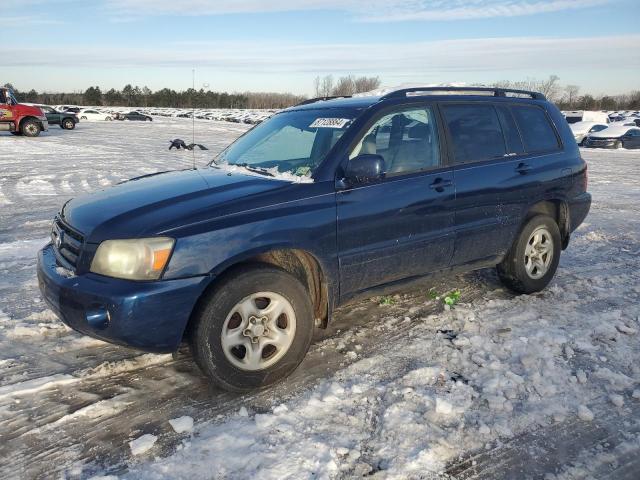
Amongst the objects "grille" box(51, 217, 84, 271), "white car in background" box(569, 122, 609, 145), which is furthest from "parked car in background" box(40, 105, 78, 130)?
"grille" box(51, 217, 84, 271)

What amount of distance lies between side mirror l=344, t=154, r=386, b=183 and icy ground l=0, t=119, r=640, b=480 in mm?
1284

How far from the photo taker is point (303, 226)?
332 cm

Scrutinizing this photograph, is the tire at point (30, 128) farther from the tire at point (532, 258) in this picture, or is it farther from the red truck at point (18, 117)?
the tire at point (532, 258)

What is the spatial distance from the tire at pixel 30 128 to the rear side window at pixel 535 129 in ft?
80.2

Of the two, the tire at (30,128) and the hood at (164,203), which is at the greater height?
the tire at (30,128)

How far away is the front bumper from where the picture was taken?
9.34ft

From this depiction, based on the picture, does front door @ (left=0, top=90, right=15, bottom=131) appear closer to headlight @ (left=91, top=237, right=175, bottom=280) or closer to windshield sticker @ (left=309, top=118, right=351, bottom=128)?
windshield sticker @ (left=309, top=118, right=351, bottom=128)

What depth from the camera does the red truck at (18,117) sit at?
22578 millimetres

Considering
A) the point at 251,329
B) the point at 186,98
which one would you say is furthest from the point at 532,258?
the point at 186,98

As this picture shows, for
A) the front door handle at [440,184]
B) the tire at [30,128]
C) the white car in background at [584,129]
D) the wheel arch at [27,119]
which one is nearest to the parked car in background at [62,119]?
the tire at [30,128]

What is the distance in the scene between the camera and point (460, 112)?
14.3 ft

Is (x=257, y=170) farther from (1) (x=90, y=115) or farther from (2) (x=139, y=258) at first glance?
(1) (x=90, y=115)

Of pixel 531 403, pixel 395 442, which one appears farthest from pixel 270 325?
pixel 531 403

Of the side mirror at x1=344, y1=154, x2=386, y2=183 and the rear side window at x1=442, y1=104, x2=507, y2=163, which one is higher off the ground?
the rear side window at x1=442, y1=104, x2=507, y2=163
